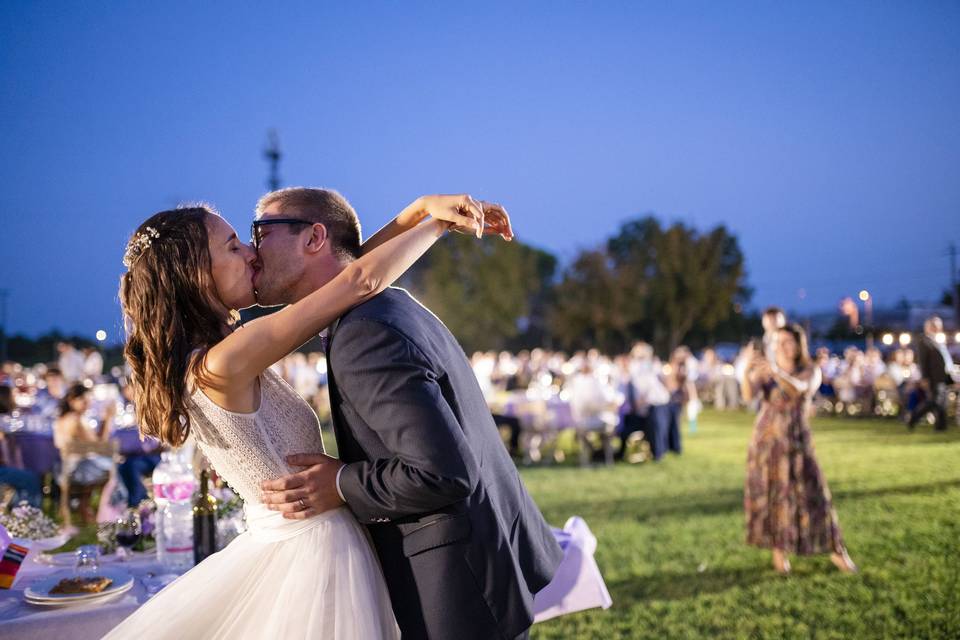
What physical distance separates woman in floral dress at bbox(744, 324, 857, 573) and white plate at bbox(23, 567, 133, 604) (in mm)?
5068

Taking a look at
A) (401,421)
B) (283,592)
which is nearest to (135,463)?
(283,592)

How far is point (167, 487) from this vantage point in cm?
318

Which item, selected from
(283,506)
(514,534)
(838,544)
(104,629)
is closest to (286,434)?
(283,506)

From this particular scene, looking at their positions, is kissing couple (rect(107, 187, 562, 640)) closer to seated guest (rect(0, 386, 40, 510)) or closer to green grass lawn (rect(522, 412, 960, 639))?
green grass lawn (rect(522, 412, 960, 639))

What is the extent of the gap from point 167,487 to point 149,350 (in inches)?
53.0

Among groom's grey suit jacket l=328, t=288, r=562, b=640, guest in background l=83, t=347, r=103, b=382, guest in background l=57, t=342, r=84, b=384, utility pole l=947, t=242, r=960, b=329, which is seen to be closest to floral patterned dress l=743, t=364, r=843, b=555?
groom's grey suit jacket l=328, t=288, r=562, b=640

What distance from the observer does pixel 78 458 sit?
8219 mm

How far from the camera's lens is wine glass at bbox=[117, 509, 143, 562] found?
10.4ft

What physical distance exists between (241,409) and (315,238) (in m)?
0.58

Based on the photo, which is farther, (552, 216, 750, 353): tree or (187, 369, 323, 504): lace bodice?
(552, 216, 750, 353): tree

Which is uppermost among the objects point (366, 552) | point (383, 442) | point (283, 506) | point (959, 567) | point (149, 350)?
point (149, 350)

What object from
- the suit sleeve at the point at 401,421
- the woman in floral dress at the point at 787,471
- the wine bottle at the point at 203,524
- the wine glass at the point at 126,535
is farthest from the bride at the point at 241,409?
the woman in floral dress at the point at 787,471

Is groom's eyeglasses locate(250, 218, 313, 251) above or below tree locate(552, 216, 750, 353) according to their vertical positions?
below

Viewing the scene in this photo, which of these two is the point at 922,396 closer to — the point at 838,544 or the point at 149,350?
the point at 838,544
